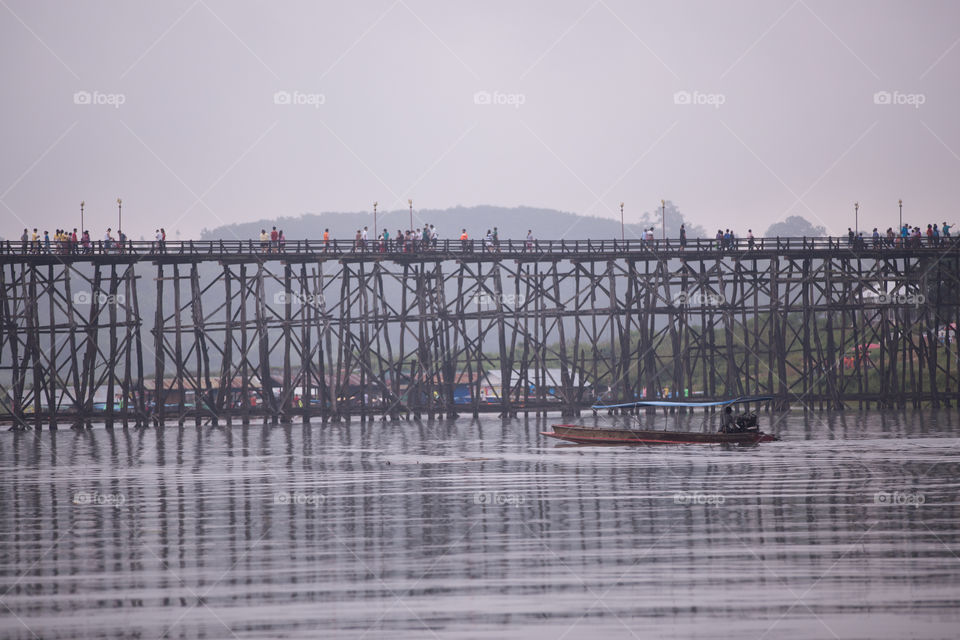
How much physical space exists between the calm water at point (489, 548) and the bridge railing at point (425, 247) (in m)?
21.4

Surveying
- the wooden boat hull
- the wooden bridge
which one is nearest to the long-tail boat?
the wooden boat hull

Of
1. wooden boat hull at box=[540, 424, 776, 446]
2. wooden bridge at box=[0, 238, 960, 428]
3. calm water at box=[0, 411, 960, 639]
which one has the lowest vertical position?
calm water at box=[0, 411, 960, 639]

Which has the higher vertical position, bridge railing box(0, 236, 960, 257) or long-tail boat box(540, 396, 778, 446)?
bridge railing box(0, 236, 960, 257)

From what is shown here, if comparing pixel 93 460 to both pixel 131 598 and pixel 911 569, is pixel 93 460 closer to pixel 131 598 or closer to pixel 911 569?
pixel 131 598

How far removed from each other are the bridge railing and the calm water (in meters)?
21.4

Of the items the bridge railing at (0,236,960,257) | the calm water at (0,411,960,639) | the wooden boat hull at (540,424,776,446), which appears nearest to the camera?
the calm water at (0,411,960,639)

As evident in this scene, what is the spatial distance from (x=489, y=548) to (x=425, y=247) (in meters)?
40.7

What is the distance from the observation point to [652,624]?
13.2 meters

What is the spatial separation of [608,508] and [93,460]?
20.6 meters

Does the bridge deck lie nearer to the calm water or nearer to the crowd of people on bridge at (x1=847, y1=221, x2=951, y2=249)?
the crowd of people on bridge at (x1=847, y1=221, x2=951, y2=249)

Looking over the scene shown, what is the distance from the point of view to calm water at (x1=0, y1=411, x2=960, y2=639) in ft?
44.5

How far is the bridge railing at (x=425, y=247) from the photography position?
176 ft

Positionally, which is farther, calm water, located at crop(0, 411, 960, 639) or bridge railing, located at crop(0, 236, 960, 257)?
bridge railing, located at crop(0, 236, 960, 257)

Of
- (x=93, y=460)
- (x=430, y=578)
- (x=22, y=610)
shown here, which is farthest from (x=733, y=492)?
(x=93, y=460)
